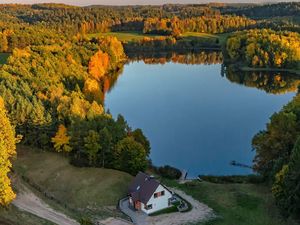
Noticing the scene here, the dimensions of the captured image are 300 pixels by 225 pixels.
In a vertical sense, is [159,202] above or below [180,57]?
above

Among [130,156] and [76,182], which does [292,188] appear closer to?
[130,156]

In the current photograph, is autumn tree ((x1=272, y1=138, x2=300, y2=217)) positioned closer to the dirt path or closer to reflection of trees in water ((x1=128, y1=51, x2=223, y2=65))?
the dirt path

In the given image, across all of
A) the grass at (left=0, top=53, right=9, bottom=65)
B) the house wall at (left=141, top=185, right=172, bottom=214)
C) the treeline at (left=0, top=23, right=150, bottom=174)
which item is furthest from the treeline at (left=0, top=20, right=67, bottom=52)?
the house wall at (left=141, top=185, right=172, bottom=214)

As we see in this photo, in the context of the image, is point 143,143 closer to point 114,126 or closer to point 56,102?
point 114,126

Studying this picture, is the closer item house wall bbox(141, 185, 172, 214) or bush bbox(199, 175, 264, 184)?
house wall bbox(141, 185, 172, 214)

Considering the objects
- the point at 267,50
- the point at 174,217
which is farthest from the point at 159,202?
the point at 267,50
